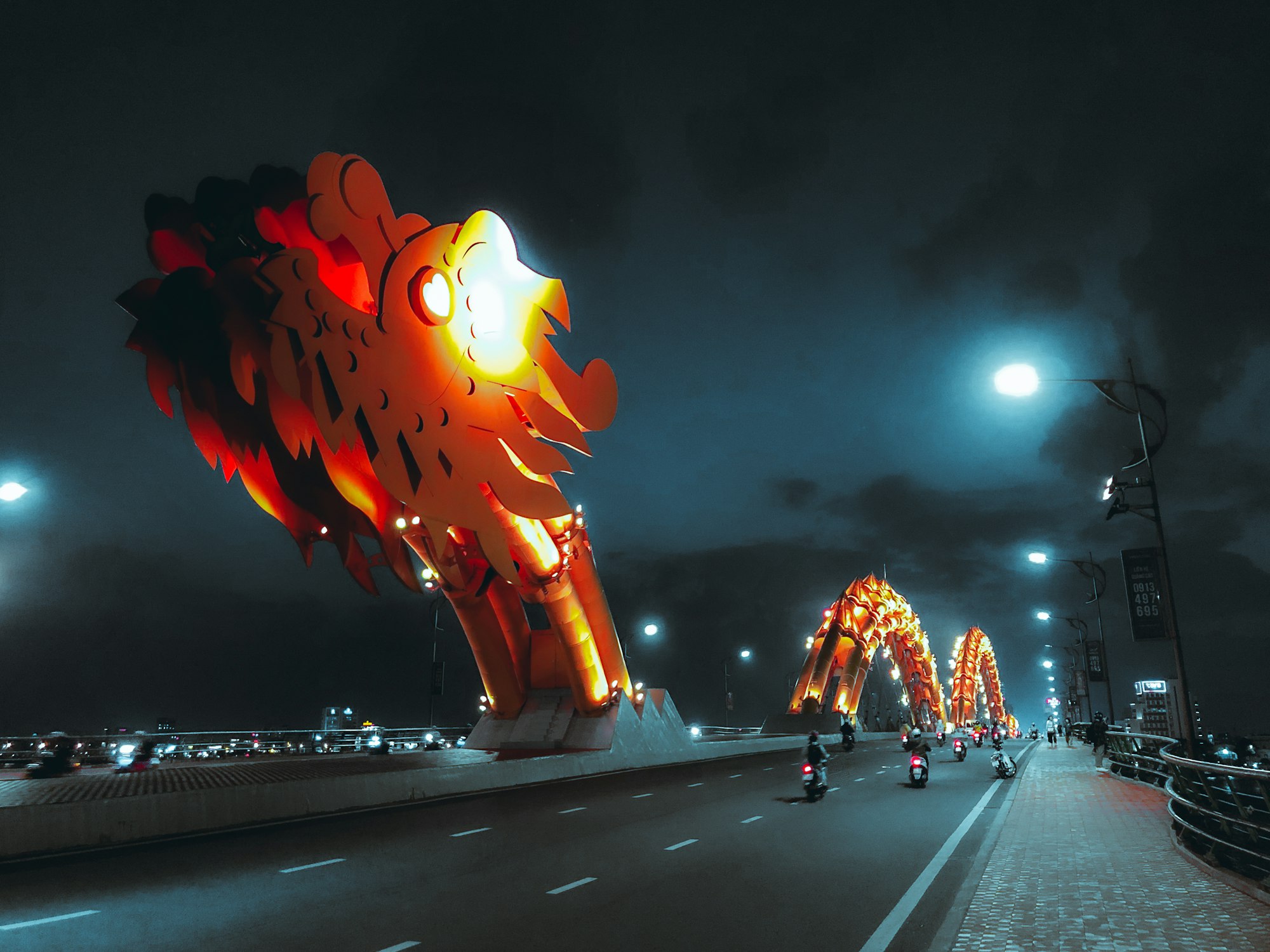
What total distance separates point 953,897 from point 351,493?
13830 mm

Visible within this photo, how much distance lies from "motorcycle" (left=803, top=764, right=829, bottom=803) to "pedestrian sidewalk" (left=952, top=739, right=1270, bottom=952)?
4.97 metres

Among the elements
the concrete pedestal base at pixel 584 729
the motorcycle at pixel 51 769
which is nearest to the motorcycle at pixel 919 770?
the concrete pedestal base at pixel 584 729

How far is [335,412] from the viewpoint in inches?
611

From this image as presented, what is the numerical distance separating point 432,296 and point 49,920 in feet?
40.8

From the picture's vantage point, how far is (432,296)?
17.0 meters

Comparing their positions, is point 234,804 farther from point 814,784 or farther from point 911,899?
point 814,784

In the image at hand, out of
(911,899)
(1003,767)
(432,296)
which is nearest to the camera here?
(911,899)

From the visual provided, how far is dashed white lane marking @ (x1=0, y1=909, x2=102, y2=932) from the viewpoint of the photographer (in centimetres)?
722

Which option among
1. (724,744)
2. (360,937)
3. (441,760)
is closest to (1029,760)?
(724,744)

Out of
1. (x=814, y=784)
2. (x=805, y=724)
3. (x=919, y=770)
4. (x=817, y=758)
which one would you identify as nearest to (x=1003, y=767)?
(x=919, y=770)

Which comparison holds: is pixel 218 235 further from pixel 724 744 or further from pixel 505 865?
pixel 724 744

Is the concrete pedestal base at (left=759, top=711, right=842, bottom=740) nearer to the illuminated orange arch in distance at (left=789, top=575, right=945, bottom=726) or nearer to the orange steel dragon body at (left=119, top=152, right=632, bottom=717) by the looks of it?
the illuminated orange arch in distance at (left=789, top=575, right=945, bottom=726)

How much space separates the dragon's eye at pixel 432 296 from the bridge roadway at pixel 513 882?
9.87 m

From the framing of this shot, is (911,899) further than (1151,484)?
No
